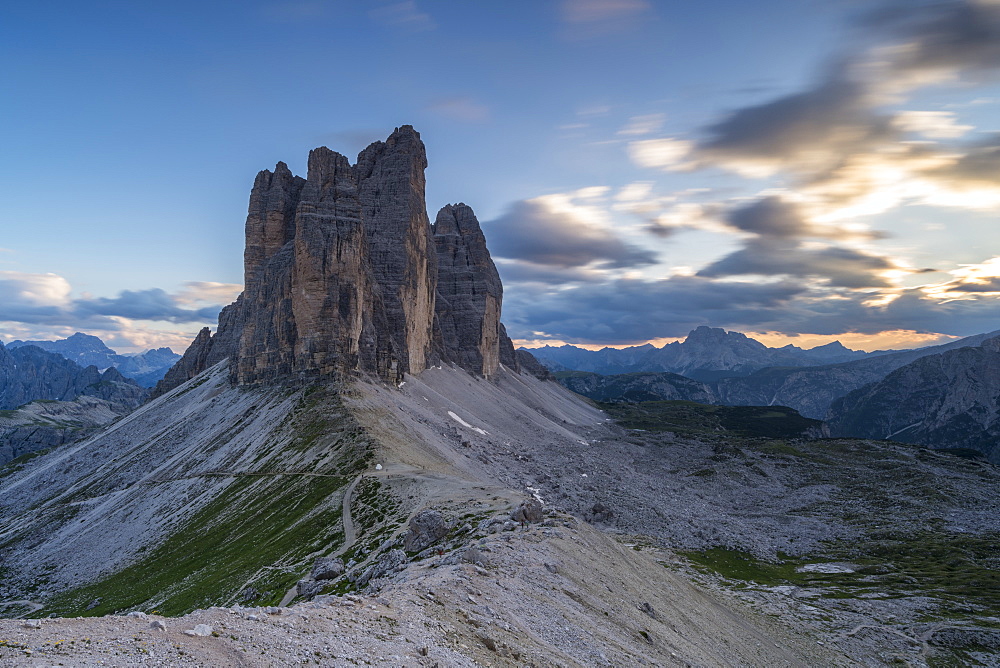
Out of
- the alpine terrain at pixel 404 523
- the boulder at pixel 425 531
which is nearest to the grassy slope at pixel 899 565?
the alpine terrain at pixel 404 523

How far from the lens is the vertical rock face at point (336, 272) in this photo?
128875 millimetres

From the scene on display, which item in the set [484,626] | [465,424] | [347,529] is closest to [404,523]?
[347,529]

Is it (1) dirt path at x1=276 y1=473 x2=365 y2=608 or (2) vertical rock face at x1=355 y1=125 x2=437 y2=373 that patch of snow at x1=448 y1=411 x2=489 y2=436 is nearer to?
(2) vertical rock face at x1=355 y1=125 x2=437 y2=373

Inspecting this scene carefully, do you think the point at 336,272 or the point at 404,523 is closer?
the point at 404,523

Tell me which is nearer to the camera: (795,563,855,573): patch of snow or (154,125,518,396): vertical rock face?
(795,563,855,573): patch of snow

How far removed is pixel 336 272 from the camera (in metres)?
130

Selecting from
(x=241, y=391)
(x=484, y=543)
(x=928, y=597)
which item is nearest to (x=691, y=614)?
(x=484, y=543)

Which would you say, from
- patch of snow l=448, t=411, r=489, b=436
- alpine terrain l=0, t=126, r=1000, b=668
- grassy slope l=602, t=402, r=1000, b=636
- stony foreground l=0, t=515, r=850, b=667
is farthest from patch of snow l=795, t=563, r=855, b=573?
patch of snow l=448, t=411, r=489, b=436

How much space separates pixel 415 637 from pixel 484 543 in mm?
16210

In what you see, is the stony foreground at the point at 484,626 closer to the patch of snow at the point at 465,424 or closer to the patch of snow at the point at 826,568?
the patch of snow at the point at 826,568

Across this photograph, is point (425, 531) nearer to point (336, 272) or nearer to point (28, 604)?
point (28, 604)

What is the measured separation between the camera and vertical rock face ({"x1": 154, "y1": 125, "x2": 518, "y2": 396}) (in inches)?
5074

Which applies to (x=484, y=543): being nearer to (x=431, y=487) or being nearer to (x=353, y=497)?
(x=431, y=487)

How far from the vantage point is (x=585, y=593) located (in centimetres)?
3656
